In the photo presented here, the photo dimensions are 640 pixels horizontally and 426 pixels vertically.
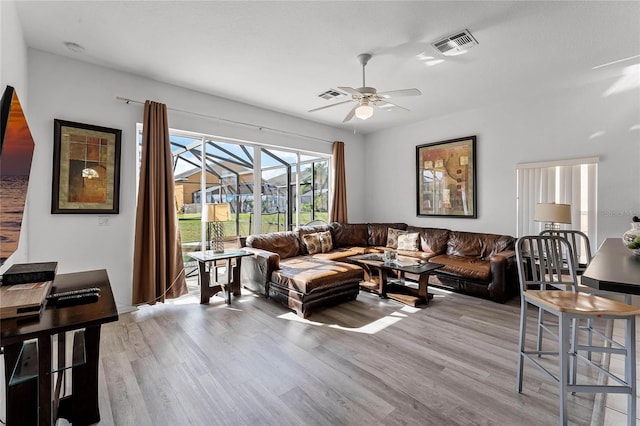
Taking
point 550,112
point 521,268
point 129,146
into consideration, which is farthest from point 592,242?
point 129,146

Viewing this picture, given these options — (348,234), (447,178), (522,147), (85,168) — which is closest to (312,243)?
(348,234)

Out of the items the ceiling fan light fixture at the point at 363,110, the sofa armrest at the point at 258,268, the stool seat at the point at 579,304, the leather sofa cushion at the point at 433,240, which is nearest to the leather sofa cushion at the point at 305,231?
the sofa armrest at the point at 258,268

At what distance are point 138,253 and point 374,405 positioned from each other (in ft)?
10.2

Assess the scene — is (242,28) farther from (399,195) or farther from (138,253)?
(399,195)

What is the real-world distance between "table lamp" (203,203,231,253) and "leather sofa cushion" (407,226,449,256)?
133 inches

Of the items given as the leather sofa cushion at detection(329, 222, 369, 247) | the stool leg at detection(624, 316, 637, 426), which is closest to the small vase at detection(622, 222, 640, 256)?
the stool leg at detection(624, 316, 637, 426)

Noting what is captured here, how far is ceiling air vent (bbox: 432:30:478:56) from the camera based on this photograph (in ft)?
8.85

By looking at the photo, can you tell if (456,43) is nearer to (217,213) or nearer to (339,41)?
(339,41)

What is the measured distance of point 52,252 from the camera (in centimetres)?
307

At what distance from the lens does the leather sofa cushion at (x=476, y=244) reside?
4.35 meters

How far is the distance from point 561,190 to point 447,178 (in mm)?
1645

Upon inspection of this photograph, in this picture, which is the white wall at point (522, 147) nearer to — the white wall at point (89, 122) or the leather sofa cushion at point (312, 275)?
the leather sofa cushion at point (312, 275)

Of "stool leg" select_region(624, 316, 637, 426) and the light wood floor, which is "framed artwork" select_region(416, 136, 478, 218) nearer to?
the light wood floor

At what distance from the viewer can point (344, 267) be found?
386cm
